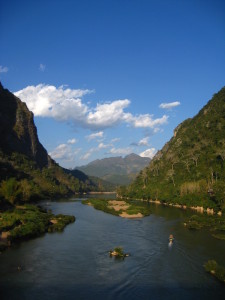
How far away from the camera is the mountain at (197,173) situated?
125 metres

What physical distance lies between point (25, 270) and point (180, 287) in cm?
2122

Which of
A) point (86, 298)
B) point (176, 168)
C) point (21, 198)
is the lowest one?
point (86, 298)

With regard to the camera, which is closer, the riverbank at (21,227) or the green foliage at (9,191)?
the riverbank at (21,227)

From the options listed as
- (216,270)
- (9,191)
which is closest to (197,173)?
(9,191)

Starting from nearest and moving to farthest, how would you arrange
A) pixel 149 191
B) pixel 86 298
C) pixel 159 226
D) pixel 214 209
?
pixel 86 298 < pixel 159 226 < pixel 214 209 < pixel 149 191

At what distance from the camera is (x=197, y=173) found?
498 feet

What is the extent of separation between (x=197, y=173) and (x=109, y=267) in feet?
367

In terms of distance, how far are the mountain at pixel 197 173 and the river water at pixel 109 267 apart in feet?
171

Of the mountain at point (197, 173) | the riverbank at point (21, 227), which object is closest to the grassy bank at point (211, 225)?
the mountain at point (197, 173)

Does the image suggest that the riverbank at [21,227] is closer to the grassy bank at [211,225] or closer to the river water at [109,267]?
the river water at [109,267]

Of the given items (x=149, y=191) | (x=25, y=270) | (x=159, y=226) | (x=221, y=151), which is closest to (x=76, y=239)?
(x=25, y=270)

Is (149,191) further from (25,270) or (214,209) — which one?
(25,270)

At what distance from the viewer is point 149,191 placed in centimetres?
17825

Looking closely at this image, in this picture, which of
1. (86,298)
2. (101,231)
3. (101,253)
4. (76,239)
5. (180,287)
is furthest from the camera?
(101,231)
